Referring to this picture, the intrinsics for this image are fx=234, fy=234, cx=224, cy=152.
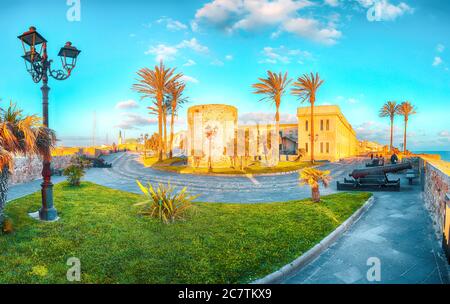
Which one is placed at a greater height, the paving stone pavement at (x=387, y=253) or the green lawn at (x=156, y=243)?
the green lawn at (x=156, y=243)

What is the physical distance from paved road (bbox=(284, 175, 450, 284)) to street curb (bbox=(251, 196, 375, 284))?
12cm

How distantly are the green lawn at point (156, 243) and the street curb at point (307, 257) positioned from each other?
151mm

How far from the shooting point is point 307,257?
17.6 feet

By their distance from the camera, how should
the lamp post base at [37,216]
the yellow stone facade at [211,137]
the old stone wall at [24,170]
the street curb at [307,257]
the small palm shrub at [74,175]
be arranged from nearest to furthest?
the street curb at [307,257] → the lamp post base at [37,216] → the small palm shrub at [74,175] → the old stone wall at [24,170] → the yellow stone facade at [211,137]

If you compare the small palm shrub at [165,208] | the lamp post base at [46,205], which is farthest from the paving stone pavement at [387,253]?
the lamp post base at [46,205]

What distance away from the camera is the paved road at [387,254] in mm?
4646

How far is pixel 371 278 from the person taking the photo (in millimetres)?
4555

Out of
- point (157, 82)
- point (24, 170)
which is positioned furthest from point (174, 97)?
point (24, 170)

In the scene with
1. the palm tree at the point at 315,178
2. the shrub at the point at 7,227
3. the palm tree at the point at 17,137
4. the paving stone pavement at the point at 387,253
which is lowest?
the paving stone pavement at the point at 387,253

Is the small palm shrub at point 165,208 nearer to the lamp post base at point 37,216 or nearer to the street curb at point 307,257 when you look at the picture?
the lamp post base at point 37,216

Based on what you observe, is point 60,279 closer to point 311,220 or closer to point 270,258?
point 270,258

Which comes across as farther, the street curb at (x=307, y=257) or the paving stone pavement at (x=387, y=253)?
the paving stone pavement at (x=387, y=253)
